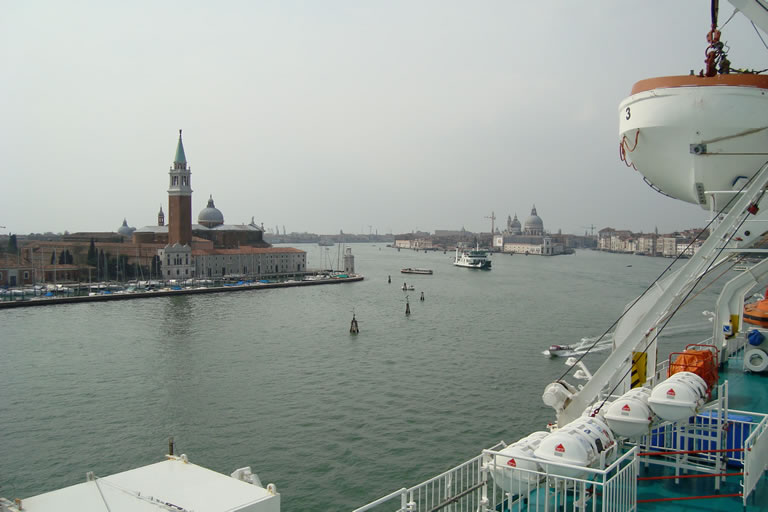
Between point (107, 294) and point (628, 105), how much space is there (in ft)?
128

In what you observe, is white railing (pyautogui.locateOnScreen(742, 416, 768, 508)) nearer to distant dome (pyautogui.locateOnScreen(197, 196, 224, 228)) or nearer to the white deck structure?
the white deck structure

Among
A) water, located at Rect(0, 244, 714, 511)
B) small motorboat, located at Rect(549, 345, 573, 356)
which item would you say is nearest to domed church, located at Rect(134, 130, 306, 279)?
water, located at Rect(0, 244, 714, 511)

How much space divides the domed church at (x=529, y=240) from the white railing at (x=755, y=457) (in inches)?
4927

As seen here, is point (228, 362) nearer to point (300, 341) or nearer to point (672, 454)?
point (300, 341)

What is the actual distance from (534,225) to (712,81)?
150 meters

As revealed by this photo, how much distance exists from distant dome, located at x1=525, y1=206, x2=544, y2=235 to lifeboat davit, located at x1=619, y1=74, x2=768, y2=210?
489 feet

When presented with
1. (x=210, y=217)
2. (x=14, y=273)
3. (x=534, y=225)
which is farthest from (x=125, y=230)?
(x=534, y=225)

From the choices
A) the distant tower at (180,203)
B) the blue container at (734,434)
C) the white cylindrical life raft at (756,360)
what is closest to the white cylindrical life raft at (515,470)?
the blue container at (734,434)

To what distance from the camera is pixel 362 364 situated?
18.0 meters

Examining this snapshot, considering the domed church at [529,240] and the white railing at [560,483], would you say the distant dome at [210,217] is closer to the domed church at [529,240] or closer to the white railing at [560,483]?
the white railing at [560,483]

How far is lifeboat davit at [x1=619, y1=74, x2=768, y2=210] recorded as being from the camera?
5438mm

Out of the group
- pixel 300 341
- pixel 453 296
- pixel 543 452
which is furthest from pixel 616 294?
pixel 543 452

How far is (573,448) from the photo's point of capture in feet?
12.2

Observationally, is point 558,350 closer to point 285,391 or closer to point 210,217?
point 285,391
